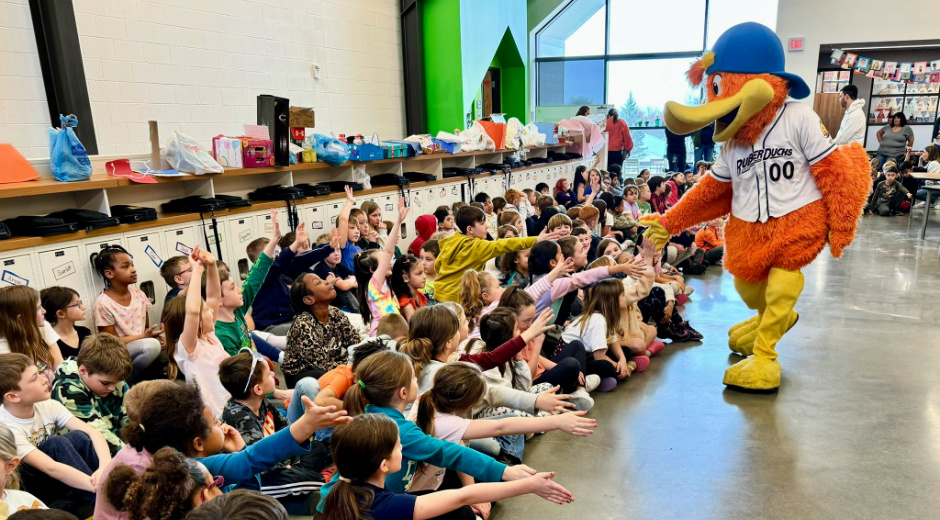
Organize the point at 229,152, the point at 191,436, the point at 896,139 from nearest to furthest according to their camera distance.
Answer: the point at 191,436 < the point at 229,152 < the point at 896,139

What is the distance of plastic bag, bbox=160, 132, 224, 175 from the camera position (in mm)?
4418

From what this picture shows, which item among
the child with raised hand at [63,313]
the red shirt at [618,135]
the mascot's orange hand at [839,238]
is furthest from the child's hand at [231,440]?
the red shirt at [618,135]

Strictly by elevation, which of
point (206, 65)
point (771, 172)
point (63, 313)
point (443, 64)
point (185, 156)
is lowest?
point (63, 313)

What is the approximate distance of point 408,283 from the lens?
3775 mm

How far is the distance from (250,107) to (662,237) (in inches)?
172

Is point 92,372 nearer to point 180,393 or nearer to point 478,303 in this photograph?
point 180,393

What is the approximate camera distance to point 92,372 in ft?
7.97

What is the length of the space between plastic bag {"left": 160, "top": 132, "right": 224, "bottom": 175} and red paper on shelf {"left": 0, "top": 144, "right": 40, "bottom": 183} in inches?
34.4

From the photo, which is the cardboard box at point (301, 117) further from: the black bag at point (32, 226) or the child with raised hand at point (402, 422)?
the child with raised hand at point (402, 422)

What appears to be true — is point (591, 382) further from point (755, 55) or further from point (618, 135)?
point (618, 135)

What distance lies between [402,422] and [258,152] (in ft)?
11.8

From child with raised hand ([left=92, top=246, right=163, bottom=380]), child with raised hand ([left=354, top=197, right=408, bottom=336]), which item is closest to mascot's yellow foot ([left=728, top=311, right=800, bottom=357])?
child with raised hand ([left=354, top=197, right=408, bottom=336])

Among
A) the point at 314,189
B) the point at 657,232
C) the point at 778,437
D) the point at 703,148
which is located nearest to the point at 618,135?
the point at 703,148

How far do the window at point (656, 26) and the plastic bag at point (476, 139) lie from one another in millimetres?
6206
